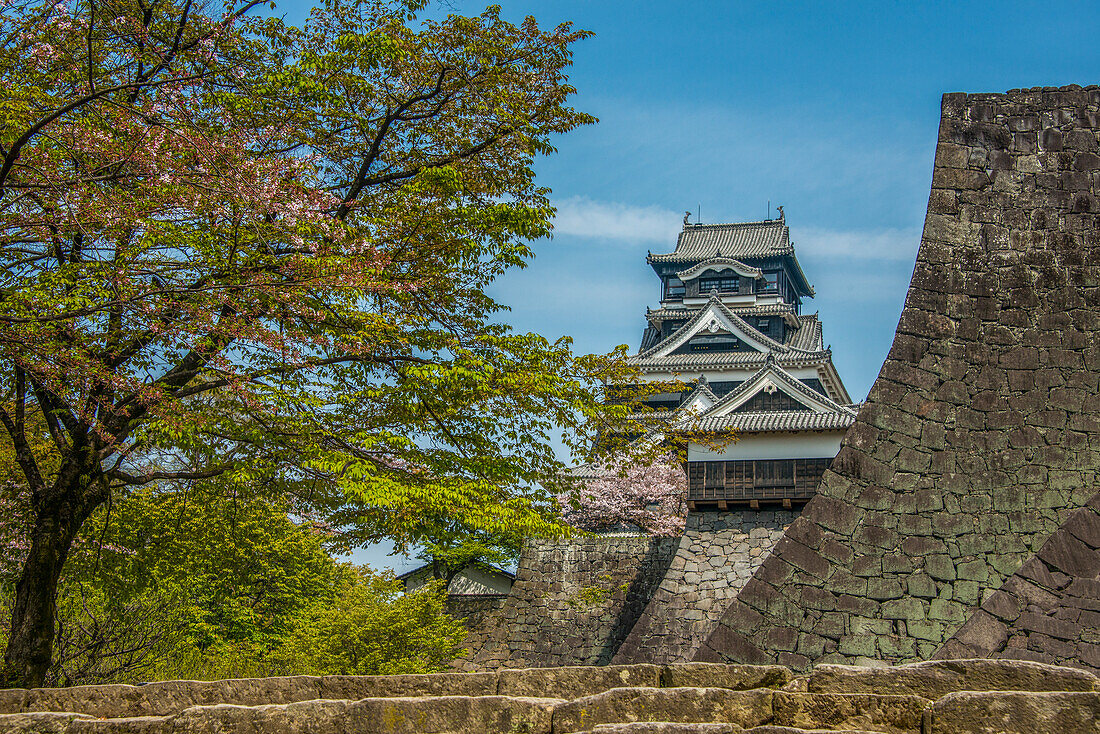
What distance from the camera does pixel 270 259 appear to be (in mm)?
9922

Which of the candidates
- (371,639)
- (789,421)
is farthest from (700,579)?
(371,639)

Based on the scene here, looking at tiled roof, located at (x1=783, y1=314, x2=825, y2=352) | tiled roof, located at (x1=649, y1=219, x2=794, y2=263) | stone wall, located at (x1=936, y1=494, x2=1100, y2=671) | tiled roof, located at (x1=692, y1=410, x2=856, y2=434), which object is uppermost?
→ tiled roof, located at (x1=649, y1=219, x2=794, y2=263)

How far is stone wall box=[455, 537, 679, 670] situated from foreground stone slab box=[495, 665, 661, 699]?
1635 cm

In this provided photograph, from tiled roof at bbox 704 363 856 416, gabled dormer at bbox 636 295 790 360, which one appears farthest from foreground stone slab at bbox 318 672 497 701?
gabled dormer at bbox 636 295 790 360

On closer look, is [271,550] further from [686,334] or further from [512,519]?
[686,334]

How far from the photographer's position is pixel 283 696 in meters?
5.63

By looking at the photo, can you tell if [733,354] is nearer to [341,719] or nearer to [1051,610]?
[1051,610]

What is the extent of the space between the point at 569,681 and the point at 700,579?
15528mm

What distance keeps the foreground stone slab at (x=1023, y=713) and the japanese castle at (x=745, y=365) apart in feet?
30.7

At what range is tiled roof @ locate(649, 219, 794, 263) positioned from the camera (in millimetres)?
47531

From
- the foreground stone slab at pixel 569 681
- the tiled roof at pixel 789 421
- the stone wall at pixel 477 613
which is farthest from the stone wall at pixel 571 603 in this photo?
the foreground stone slab at pixel 569 681

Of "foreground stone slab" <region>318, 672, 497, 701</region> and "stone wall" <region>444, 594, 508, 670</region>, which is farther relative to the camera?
"stone wall" <region>444, 594, 508, 670</region>

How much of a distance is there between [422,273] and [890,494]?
18.8 feet

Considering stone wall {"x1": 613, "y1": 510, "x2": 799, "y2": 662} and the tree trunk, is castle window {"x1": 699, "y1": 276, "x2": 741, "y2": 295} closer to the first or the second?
stone wall {"x1": 613, "y1": 510, "x2": 799, "y2": 662}
